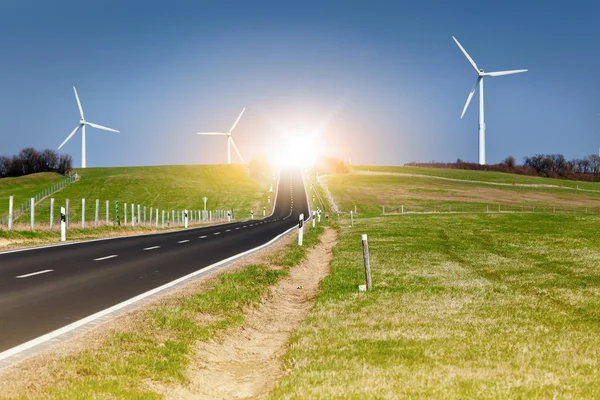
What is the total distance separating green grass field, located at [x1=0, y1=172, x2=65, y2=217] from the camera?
101262mm

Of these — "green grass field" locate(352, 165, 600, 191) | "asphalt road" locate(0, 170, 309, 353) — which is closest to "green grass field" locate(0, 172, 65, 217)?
"asphalt road" locate(0, 170, 309, 353)

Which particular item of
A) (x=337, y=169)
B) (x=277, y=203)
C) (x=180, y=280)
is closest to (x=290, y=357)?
(x=180, y=280)

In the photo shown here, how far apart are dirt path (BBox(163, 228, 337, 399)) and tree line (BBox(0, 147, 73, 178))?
136m

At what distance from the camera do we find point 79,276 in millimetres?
14883

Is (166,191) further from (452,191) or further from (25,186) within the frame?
(452,191)

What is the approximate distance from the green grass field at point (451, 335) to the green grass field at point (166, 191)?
6434 centimetres

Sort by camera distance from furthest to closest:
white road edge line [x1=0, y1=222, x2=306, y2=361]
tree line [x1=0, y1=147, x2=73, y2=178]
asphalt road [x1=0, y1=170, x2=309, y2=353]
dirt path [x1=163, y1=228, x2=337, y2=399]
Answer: tree line [x1=0, y1=147, x2=73, y2=178] → asphalt road [x1=0, y1=170, x2=309, y2=353] → white road edge line [x1=0, y1=222, x2=306, y2=361] → dirt path [x1=163, y1=228, x2=337, y2=399]

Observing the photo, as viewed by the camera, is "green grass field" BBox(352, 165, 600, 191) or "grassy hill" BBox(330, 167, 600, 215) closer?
"grassy hill" BBox(330, 167, 600, 215)

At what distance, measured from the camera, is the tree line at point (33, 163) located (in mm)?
139375

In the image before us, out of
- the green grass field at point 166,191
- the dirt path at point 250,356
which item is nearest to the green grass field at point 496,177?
the green grass field at point 166,191

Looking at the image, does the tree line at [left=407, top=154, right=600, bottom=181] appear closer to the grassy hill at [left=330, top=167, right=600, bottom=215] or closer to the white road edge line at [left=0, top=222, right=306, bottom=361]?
the grassy hill at [left=330, top=167, right=600, bottom=215]

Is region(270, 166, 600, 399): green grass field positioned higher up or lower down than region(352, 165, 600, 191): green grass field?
lower down

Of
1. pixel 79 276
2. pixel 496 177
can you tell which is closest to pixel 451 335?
pixel 79 276

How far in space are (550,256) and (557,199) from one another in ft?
297
